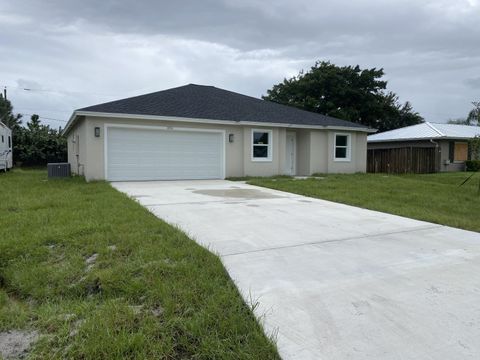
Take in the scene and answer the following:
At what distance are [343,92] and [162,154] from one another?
78.0 feet

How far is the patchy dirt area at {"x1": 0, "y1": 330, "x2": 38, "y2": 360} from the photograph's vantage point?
8.14 feet

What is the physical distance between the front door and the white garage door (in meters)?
3.90

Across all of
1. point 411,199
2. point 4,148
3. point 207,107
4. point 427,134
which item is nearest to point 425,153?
point 427,134

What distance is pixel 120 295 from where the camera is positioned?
3291mm

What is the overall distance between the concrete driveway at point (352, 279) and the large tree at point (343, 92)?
2825 cm

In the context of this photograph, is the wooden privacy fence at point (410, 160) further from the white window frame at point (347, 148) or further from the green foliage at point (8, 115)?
the green foliage at point (8, 115)

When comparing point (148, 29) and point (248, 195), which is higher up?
point (148, 29)

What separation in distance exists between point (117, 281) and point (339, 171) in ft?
51.2

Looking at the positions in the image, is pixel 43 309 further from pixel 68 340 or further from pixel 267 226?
pixel 267 226

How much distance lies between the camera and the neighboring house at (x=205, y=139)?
42.9 ft

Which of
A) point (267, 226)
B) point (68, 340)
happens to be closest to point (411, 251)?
point (267, 226)

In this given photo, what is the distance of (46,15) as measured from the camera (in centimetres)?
1173

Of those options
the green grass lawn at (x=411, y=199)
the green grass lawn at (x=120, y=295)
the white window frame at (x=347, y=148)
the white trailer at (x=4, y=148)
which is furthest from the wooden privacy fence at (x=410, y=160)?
the white trailer at (x=4, y=148)

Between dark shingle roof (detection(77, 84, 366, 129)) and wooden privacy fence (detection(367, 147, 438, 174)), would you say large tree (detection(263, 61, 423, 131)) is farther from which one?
dark shingle roof (detection(77, 84, 366, 129))
